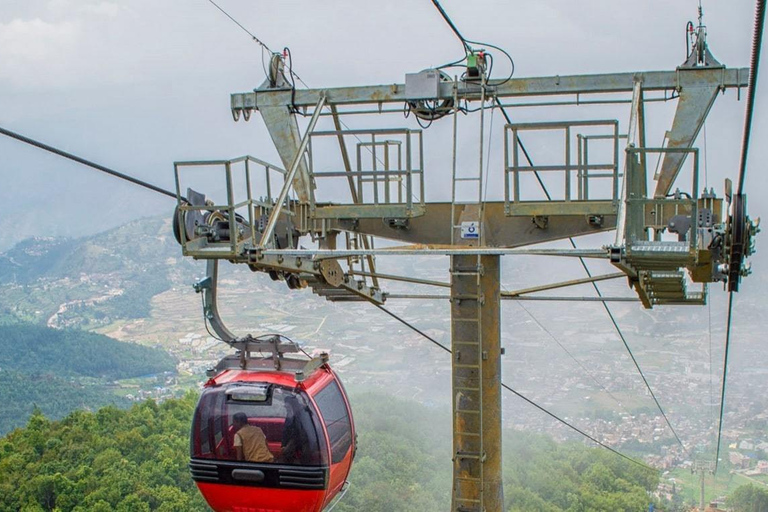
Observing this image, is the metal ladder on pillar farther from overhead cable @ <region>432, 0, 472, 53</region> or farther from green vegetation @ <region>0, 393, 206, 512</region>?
green vegetation @ <region>0, 393, 206, 512</region>

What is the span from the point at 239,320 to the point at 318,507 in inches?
2950

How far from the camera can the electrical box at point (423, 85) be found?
35.5 ft

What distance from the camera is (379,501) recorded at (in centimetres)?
4766

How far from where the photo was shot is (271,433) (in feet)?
32.3

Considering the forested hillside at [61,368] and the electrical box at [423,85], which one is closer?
the electrical box at [423,85]

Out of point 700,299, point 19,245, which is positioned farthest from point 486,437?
point 19,245

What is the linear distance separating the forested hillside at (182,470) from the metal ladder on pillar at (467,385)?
107ft

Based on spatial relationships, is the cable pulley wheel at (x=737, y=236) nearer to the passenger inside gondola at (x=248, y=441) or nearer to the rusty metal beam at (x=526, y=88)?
the rusty metal beam at (x=526, y=88)

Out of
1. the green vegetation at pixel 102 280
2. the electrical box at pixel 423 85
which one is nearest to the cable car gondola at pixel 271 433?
the electrical box at pixel 423 85

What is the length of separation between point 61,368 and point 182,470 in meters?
43.1

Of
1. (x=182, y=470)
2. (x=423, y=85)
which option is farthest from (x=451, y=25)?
(x=182, y=470)

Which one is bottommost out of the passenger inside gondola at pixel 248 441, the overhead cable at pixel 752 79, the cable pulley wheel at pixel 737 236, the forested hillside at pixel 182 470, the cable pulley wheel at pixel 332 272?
the forested hillside at pixel 182 470

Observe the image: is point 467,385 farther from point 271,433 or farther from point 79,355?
point 79,355

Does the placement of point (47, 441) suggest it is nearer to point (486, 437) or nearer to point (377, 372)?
point (377, 372)
